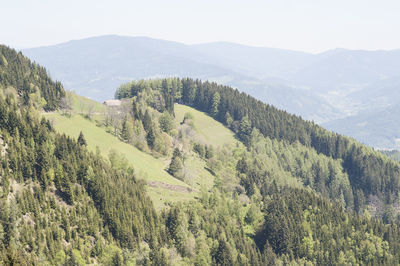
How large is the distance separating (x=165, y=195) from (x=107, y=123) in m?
68.3

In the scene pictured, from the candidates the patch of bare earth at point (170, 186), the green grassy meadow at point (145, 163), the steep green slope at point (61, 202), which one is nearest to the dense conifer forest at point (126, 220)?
the steep green slope at point (61, 202)

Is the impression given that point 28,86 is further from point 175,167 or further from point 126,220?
point 126,220

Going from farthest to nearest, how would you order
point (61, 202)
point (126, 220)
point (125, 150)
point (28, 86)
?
point (28, 86)
point (125, 150)
point (126, 220)
point (61, 202)

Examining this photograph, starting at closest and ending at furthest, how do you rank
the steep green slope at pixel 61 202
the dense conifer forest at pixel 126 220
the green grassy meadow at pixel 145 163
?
the steep green slope at pixel 61 202, the dense conifer forest at pixel 126 220, the green grassy meadow at pixel 145 163

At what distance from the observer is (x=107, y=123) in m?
194

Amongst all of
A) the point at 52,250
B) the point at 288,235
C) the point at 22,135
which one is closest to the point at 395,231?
the point at 288,235

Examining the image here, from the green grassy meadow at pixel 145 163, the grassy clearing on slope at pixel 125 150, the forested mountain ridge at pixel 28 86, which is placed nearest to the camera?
the green grassy meadow at pixel 145 163

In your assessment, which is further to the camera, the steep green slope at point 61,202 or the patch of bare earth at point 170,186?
the patch of bare earth at point 170,186

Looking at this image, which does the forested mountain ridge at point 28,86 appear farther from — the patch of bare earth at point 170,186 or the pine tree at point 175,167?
the patch of bare earth at point 170,186

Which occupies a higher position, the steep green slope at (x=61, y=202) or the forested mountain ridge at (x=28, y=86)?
the forested mountain ridge at (x=28, y=86)

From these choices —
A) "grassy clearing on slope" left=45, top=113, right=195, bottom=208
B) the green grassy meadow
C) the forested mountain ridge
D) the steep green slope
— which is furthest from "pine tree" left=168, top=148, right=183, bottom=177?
the forested mountain ridge

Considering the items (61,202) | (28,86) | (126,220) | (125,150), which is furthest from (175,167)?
(28,86)

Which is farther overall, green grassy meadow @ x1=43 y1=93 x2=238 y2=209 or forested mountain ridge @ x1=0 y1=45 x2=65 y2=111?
forested mountain ridge @ x1=0 y1=45 x2=65 y2=111

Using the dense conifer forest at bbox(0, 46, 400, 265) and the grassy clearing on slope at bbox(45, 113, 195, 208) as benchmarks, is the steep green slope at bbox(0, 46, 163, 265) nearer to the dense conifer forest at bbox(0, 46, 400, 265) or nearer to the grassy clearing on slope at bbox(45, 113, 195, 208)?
the dense conifer forest at bbox(0, 46, 400, 265)
